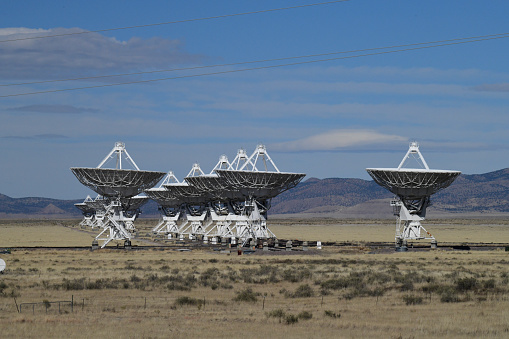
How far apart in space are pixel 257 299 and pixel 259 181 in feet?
151

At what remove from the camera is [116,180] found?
75875 mm

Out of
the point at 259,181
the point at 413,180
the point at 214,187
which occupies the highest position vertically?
the point at 214,187

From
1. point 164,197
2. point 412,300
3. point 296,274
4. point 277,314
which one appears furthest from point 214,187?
point 277,314

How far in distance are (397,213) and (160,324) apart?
177 feet

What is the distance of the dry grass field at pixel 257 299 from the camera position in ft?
84.4

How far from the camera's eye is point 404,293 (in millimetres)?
34969

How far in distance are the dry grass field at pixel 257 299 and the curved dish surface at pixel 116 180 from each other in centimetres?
1976

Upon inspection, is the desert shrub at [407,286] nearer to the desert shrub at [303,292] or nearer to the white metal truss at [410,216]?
the desert shrub at [303,292]

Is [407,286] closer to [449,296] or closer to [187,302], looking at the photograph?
[449,296]

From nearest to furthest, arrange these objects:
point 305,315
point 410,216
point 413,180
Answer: point 305,315, point 413,180, point 410,216

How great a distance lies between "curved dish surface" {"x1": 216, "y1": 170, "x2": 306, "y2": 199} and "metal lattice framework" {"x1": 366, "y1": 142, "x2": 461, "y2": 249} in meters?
8.61

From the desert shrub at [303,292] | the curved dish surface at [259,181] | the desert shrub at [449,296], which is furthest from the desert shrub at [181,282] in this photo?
the curved dish surface at [259,181]

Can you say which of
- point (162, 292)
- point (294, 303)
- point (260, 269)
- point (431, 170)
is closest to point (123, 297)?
point (162, 292)

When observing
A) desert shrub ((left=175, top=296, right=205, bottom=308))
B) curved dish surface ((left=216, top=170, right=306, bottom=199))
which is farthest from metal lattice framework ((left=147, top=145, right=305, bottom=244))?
desert shrub ((left=175, top=296, right=205, bottom=308))
